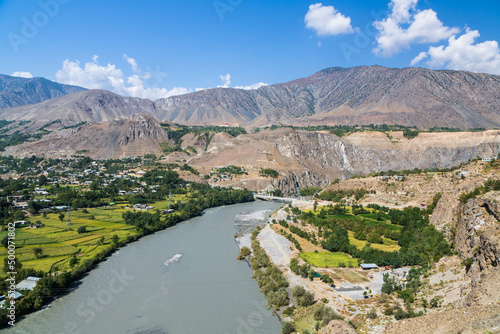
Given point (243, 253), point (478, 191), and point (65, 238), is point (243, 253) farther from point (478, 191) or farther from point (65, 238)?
point (478, 191)

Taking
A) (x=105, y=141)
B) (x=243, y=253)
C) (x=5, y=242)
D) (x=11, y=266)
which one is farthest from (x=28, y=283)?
(x=105, y=141)

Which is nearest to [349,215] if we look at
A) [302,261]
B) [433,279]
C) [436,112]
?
[302,261]

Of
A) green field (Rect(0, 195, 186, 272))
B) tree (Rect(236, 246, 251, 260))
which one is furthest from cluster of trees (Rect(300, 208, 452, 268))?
green field (Rect(0, 195, 186, 272))

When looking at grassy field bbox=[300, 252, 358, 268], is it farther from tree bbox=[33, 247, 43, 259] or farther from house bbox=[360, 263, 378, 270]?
tree bbox=[33, 247, 43, 259]

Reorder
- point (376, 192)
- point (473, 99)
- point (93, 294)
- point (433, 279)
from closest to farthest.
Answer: point (433, 279)
point (93, 294)
point (376, 192)
point (473, 99)

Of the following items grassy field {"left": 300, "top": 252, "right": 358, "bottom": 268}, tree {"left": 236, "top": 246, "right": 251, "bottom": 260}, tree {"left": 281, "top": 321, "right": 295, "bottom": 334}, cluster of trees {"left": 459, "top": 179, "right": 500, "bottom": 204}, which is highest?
cluster of trees {"left": 459, "top": 179, "right": 500, "bottom": 204}

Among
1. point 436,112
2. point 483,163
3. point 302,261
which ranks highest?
point 436,112

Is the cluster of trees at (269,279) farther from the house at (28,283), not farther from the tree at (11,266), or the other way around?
the tree at (11,266)

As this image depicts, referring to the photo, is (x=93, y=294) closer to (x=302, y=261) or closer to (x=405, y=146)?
(x=302, y=261)
